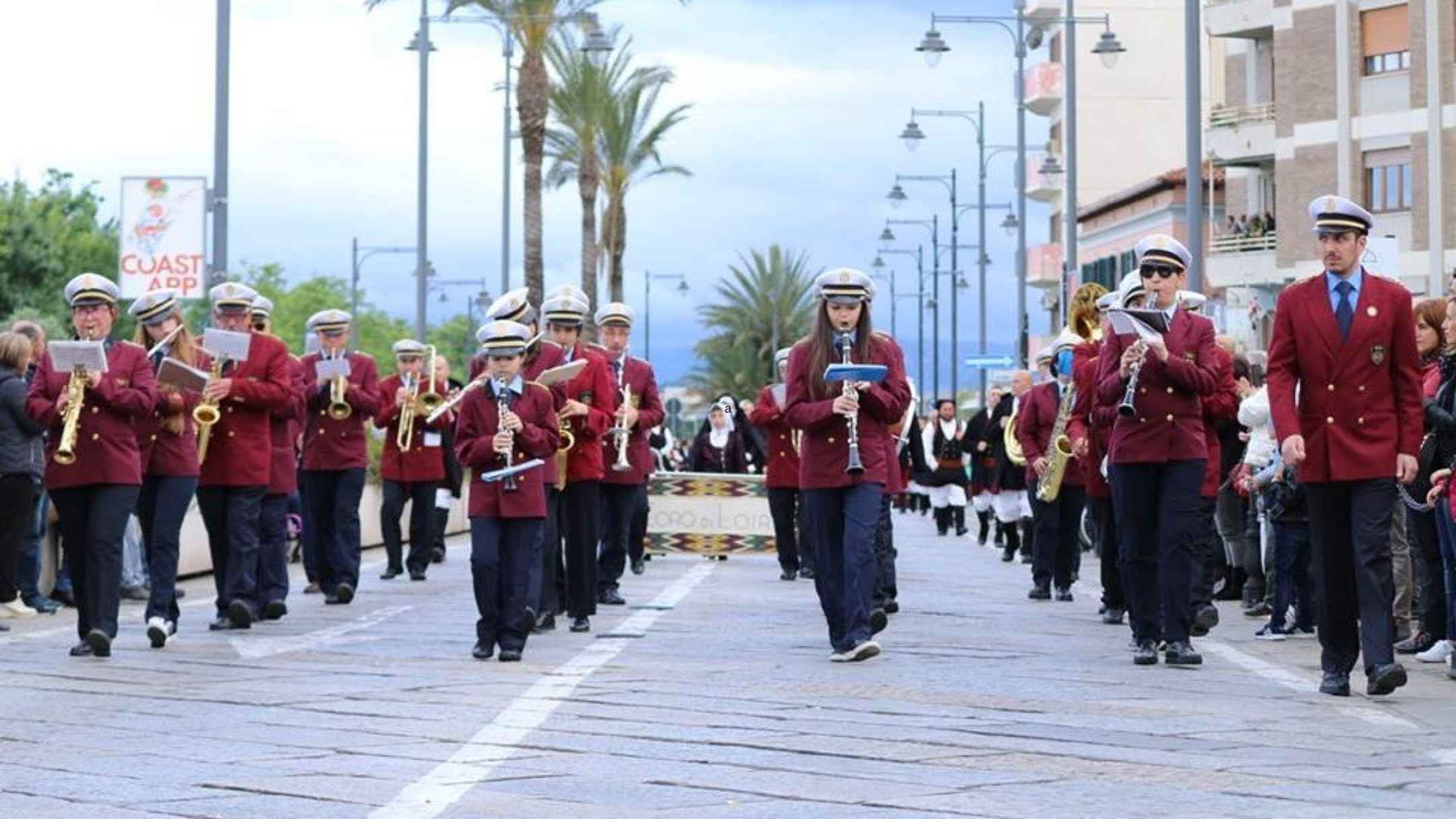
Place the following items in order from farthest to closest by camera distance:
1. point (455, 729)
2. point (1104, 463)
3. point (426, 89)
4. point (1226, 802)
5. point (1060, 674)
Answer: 1. point (426, 89)
2. point (1104, 463)
3. point (1060, 674)
4. point (455, 729)
5. point (1226, 802)

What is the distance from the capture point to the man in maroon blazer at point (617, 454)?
65.2ft

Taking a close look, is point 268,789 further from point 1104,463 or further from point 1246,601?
point 1246,601

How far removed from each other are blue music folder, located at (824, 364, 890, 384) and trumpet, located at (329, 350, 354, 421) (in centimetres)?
705

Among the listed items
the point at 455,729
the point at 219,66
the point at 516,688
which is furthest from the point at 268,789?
the point at 219,66

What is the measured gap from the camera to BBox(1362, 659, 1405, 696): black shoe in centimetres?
1267

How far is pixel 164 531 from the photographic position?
16188 mm

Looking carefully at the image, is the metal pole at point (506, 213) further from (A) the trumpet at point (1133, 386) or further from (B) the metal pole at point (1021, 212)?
(A) the trumpet at point (1133, 386)

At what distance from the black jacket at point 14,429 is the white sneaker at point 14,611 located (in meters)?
1.05

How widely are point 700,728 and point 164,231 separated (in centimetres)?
2138

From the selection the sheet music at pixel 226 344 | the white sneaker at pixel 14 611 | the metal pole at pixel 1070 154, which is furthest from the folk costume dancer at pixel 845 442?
the metal pole at pixel 1070 154

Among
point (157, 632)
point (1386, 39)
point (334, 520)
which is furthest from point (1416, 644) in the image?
point (1386, 39)

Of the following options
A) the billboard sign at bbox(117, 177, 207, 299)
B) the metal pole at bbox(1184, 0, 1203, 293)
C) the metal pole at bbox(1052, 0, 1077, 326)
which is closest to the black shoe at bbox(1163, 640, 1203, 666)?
the metal pole at bbox(1184, 0, 1203, 293)

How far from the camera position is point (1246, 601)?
2033 cm

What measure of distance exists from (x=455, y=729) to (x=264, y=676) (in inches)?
114
